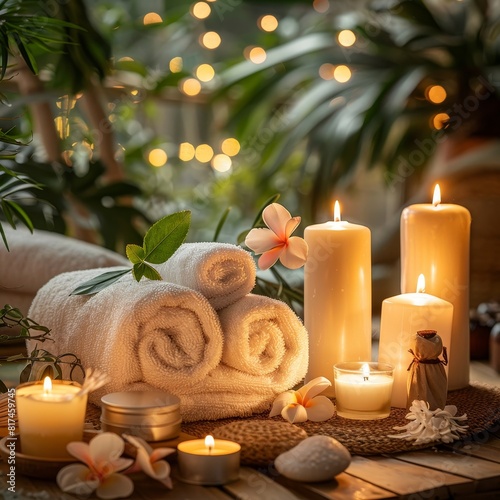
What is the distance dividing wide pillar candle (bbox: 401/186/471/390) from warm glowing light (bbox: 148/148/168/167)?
1.89m

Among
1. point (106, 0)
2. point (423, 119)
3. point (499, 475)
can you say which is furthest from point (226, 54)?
point (499, 475)

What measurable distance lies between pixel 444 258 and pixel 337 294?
0.18 metres

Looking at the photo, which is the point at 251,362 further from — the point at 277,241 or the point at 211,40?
the point at 211,40

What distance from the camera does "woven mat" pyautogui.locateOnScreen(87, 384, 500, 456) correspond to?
37.4 inches

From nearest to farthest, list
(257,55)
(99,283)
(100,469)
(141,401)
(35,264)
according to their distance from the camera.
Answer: (100,469)
(141,401)
(99,283)
(35,264)
(257,55)

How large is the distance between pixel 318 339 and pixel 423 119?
5.49 feet

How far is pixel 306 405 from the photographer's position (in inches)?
41.3

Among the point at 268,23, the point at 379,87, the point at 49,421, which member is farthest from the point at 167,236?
the point at 268,23

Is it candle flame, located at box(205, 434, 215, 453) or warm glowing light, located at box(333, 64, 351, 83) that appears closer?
candle flame, located at box(205, 434, 215, 453)

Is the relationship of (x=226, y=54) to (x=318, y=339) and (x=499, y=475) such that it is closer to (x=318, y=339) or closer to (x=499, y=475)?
(x=318, y=339)

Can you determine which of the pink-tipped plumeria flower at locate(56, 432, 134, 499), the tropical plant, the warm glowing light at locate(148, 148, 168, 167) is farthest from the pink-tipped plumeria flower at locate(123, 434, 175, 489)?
the warm glowing light at locate(148, 148, 168, 167)

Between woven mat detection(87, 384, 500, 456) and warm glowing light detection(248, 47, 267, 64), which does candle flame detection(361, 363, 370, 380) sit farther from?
warm glowing light detection(248, 47, 267, 64)

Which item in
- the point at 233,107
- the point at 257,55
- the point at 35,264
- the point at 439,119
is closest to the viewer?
the point at 35,264

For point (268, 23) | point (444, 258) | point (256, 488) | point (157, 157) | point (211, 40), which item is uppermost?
point (268, 23)
